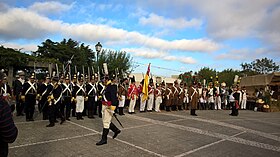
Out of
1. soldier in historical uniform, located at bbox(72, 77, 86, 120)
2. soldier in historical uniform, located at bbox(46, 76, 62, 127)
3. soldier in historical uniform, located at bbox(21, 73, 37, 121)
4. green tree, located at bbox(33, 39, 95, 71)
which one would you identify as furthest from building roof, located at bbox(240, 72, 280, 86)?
green tree, located at bbox(33, 39, 95, 71)

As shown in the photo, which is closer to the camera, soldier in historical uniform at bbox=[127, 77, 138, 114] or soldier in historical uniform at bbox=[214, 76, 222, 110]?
soldier in historical uniform at bbox=[127, 77, 138, 114]

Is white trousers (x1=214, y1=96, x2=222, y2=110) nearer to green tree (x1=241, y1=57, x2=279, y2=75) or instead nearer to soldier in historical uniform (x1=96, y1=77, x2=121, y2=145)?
soldier in historical uniform (x1=96, y1=77, x2=121, y2=145)

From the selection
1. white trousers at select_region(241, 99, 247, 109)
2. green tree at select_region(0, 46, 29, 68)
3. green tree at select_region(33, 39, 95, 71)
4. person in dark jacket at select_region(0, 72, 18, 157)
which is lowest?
white trousers at select_region(241, 99, 247, 109)

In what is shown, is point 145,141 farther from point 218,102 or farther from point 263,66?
point 263,66

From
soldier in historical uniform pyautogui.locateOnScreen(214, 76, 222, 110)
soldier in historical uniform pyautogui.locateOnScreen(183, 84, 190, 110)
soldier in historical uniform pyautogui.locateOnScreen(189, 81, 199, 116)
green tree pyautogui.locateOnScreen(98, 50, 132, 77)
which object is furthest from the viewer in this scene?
green tree pyautogui.locateOnScreen(98, 50, 132, 77)

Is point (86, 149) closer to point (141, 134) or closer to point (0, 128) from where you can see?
point (141, 134)

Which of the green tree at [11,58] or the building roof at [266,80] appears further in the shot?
the green tree at [11,58]

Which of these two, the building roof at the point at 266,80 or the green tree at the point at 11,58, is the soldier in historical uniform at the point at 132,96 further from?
the building roof at the point at 266,80

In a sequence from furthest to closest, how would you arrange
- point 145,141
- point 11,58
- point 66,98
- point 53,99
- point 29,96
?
point 11,58 < point 66,98 < point 29,96 < point 53,99 < point 145,141

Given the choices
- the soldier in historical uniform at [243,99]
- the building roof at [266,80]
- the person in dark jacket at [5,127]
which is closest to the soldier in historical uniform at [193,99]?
the soldier in historical uniform at [243,99]

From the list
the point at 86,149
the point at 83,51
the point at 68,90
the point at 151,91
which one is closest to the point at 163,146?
the point at 86,149

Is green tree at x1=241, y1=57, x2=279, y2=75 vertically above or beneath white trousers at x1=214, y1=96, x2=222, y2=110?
above

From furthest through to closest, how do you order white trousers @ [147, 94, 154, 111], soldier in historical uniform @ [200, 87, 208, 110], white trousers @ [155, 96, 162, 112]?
soldier in historical uniform @ [200, 87, 208, 110], white trousers @ [155, 96, 162, 112], white trousers @ [147, 94, 154, 111]

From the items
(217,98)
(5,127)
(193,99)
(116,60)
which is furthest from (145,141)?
(116,60)
